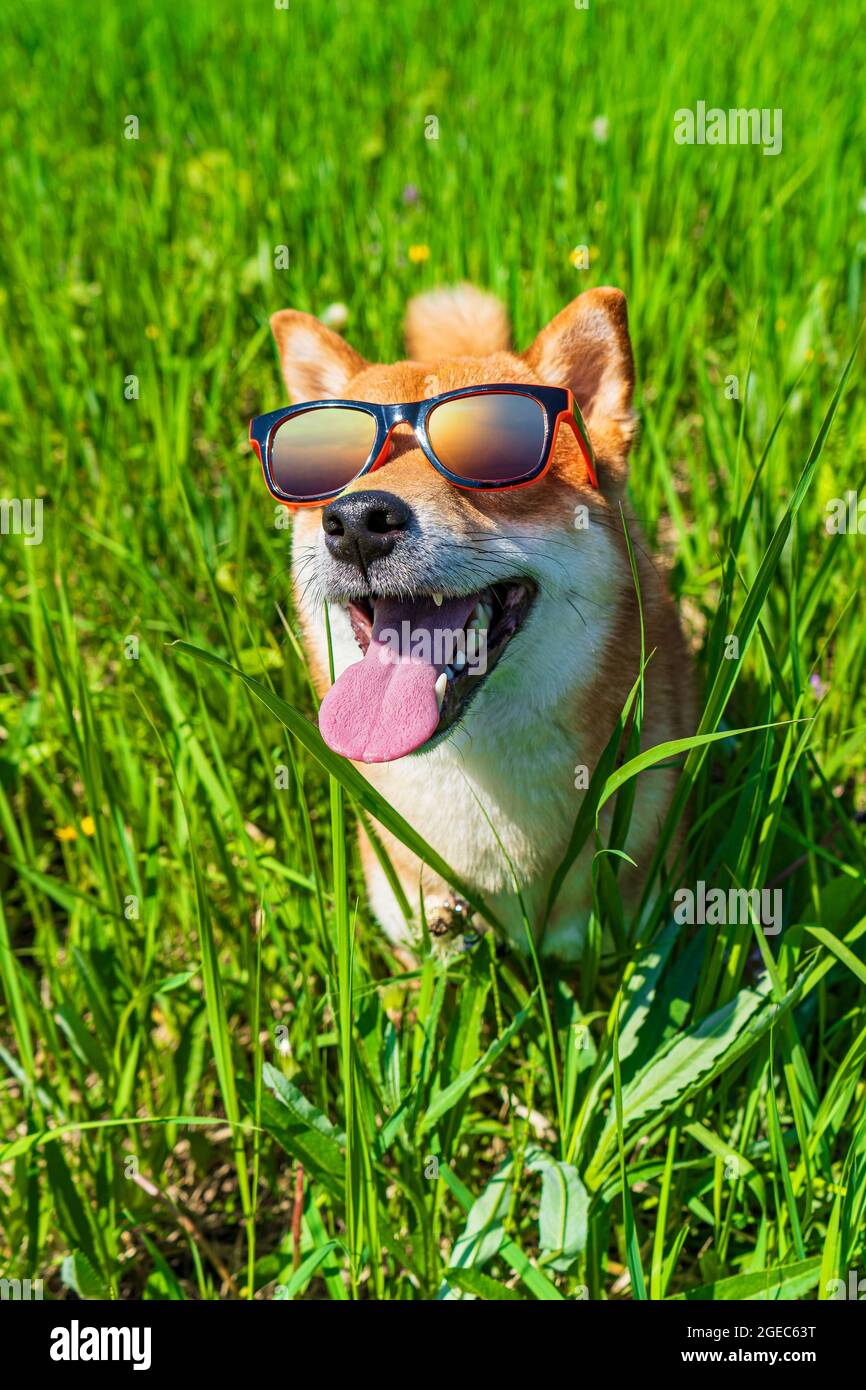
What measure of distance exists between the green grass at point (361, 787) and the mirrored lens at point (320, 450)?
26 cm

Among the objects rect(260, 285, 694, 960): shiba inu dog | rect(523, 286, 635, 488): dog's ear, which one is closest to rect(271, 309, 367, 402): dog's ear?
rect(260, 285, 694, 960): shiba inu dog

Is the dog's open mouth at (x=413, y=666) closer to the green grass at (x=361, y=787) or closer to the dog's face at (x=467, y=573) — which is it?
the dog's face at (x=467, y=573)

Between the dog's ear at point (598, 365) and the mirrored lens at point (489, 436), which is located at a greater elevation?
the dog's ear at point (598, 365)

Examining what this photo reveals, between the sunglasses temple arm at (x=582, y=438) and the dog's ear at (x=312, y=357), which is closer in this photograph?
the sunglasses temple arm at (x=582, y=438)

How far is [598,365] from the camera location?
2016 mm

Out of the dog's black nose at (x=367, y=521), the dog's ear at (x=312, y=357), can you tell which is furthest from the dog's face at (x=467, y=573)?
the dog's ear at (x=312, y=357)

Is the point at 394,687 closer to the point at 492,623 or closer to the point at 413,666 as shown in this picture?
the point at 413,666

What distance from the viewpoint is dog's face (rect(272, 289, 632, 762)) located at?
1.70 m

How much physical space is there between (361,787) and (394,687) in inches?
10.1

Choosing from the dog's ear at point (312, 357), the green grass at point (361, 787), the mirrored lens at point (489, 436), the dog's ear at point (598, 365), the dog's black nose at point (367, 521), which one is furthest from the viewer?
the dog's ear at point (312, 357)

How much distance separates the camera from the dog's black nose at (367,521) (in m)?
1.68

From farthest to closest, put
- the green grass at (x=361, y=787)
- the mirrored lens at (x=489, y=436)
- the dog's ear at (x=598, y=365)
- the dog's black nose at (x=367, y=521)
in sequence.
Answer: the dog's ear at (x=598, y=365), the mirrored lens at (x=489, y=436), the dog's black nose at (x=367, y=521), the green grass at (x=361, y=787)

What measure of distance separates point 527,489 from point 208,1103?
4.54 ft

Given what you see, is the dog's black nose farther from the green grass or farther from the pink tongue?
the green grass
